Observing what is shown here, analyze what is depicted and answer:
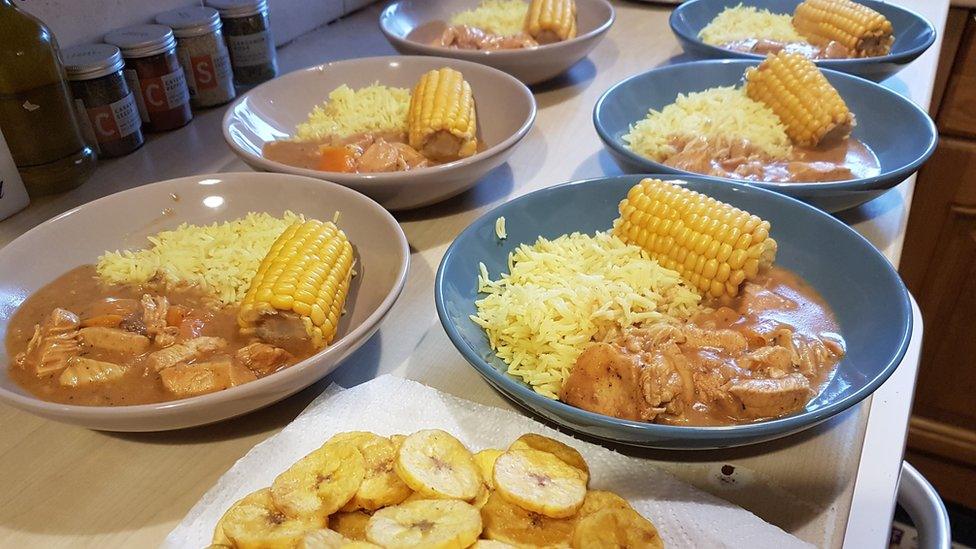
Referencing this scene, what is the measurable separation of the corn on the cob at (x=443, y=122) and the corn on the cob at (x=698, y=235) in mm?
423

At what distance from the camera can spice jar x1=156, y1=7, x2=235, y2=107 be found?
175cm

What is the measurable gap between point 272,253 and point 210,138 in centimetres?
81

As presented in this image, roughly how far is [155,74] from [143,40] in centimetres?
9

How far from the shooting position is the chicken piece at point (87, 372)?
92 centimetres

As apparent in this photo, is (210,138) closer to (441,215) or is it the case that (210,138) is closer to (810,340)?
(441,215)

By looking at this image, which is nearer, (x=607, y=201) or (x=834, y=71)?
(x=607, y=201)

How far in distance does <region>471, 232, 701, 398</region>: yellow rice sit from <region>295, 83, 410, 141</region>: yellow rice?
23.3 inches

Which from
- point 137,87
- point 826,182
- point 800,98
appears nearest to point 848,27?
point 800,98

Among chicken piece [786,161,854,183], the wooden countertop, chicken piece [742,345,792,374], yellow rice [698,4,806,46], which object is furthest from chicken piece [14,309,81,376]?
yellow rice [698,4,806,46]

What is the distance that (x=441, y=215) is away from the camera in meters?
1.47

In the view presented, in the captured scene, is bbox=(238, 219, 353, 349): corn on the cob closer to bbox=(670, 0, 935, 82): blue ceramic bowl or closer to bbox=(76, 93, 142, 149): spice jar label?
bbox=(76, 93, 142, 149): spice jar label

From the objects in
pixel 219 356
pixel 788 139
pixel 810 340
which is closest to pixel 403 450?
pixel 219 356

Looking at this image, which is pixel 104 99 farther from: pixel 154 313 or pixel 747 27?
pixel 747 27

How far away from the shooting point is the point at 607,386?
3.02ft
